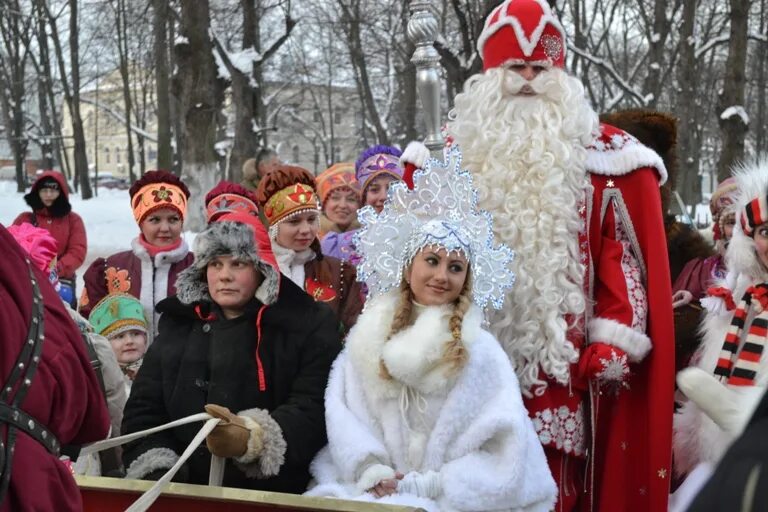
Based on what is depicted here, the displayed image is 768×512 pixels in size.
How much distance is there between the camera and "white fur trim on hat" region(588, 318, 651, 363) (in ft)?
12.8

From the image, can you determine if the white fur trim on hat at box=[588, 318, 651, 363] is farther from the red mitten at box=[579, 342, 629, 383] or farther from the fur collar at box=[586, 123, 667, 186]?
the fur collar at box=[586, 123, 667, 186]

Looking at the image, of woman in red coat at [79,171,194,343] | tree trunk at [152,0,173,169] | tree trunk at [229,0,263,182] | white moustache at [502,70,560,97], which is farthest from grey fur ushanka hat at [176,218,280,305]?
tree trunk at [152,0,173,169]

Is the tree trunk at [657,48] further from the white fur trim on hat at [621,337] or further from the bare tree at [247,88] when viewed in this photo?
the white fur trim on hat at [621,337]

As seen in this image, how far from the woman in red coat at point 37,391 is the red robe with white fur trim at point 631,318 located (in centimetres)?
226

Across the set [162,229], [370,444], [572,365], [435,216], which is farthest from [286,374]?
[162,229]

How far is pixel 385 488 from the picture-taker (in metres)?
3.37

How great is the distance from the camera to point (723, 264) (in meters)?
5.51

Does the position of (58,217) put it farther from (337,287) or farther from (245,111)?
(245,111)

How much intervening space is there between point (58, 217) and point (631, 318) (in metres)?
7.44

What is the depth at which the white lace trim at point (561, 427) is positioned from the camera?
389 centimetres

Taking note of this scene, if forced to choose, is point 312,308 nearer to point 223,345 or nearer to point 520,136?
point 223,345

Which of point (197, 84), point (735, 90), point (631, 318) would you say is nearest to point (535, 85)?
point (631, 318)

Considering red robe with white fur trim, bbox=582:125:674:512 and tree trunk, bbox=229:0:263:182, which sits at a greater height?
tree trunk, bbox=229:0:263:182

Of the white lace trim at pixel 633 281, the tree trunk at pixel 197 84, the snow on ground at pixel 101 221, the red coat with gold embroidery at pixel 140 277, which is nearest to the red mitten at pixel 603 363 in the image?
the white lace trim at pixel 633 281
